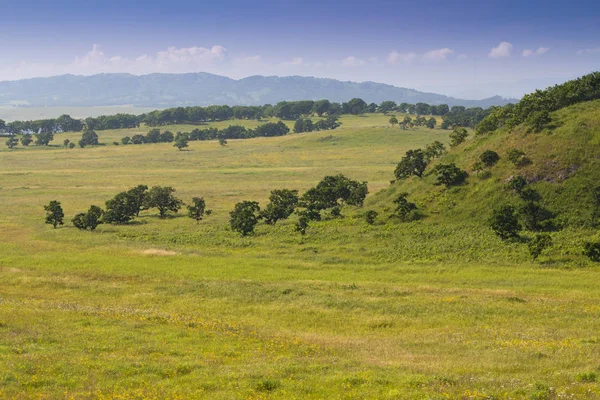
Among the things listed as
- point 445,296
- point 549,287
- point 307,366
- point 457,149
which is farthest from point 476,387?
point 457,149

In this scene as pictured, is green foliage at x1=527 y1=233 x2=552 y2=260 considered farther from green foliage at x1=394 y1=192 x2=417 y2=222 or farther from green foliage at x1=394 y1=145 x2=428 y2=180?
green foliage at x1=394 y1=145 x2=428 y2=180

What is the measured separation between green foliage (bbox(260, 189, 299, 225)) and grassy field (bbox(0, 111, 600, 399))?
2.64 metres

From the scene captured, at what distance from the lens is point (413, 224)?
6688 centimetres

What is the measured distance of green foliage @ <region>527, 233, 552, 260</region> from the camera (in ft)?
167

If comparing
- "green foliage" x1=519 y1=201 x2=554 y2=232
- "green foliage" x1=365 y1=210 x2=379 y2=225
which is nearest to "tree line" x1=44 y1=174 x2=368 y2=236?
"green foliage" x1=365 y1=210 x2=379 y2=225

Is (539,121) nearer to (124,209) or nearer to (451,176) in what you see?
(451,176)

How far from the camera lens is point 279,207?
78.5 metres

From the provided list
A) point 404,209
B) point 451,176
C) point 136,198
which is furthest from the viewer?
point 136,198

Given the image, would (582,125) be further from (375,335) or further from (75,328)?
(75,328)

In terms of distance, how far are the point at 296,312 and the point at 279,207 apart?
42.7 metres

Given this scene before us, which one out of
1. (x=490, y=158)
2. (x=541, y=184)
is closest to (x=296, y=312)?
(x=541, y=184)

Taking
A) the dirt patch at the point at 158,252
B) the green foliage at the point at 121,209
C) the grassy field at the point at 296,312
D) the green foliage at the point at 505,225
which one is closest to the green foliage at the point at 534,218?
the grassy field at the point at 296,312

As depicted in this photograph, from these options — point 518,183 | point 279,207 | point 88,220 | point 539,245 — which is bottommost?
point 88,220

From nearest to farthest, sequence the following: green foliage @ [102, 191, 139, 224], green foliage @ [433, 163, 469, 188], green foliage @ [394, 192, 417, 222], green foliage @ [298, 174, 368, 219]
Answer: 1. green foliage @ [394, 192, 417, 222]
2. green foliage @ [433, 163, 469, 188]
3. green foliage @ [102, 191, 139, 224]
4. green foliage @ [298, 174, 368, 219]
